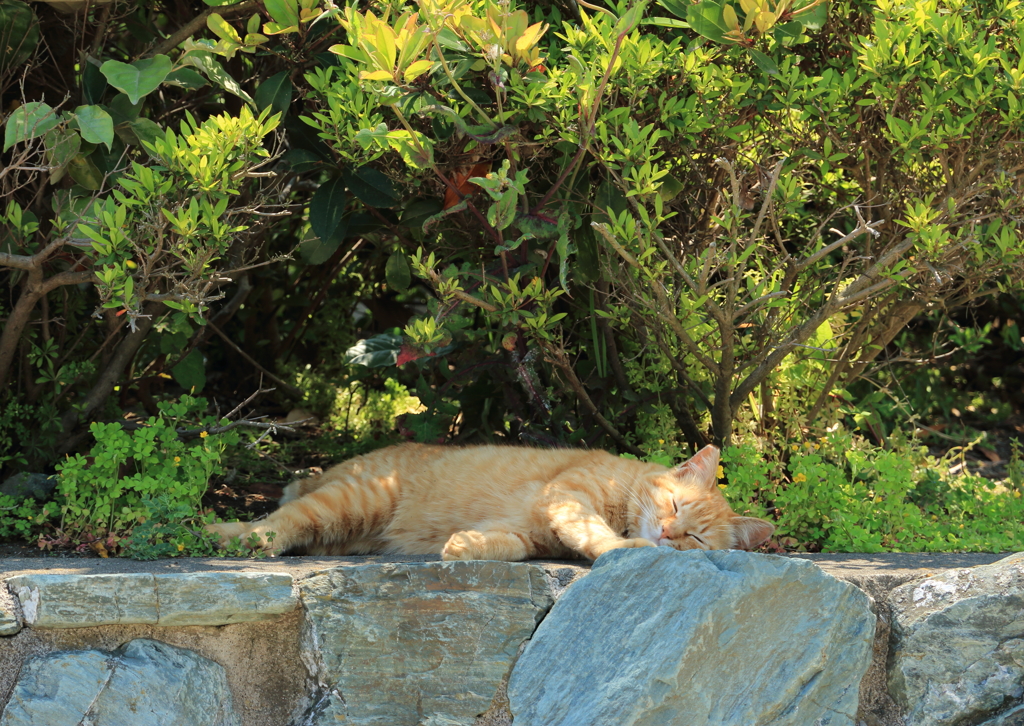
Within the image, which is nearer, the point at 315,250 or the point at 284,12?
the point at 284,12

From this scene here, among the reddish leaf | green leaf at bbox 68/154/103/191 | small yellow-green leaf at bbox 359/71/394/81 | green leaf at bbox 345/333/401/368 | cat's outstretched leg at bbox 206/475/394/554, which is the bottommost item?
cat's outstretched leg at bbox 206/475/394/554

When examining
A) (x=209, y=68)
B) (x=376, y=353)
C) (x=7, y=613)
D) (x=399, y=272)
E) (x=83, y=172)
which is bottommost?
(x=7, y=613)

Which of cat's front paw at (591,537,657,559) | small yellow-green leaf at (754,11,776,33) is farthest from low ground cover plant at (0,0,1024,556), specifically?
cat's front paw at (591,537,657,559)

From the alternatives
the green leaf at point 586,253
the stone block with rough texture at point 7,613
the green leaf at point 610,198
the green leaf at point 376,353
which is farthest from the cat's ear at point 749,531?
the stone block with rough texture at point 7,613

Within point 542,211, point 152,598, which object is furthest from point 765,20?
point 152,598

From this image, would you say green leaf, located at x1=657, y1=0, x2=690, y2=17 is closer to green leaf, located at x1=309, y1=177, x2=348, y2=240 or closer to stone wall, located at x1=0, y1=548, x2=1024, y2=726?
green leaf, located at x1=309, y1=177, x2=348, y2=240

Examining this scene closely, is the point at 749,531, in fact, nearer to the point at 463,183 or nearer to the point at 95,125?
the point at 463,183

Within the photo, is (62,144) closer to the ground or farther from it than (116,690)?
farther from it

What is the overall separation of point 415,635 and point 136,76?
1921 millimetres

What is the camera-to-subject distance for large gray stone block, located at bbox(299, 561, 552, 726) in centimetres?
277

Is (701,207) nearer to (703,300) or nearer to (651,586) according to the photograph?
(703,300)

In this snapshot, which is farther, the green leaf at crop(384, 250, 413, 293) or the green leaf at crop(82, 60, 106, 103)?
the green leaf at crop(384, 250, 413, 293)

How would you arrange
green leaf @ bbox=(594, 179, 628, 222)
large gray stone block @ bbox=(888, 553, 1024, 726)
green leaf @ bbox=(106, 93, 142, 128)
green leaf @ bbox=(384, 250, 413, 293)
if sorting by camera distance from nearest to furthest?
large gray stone block @ bbox=(888, 553, 1024, 726) < green leaf @ bbox=(106, 93, 142, 128) < green leaf @ bbox=(594, 179, 628, 222) < green leaf @ bbox=(384, 250, 413, 293)

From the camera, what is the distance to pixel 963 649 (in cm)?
285
